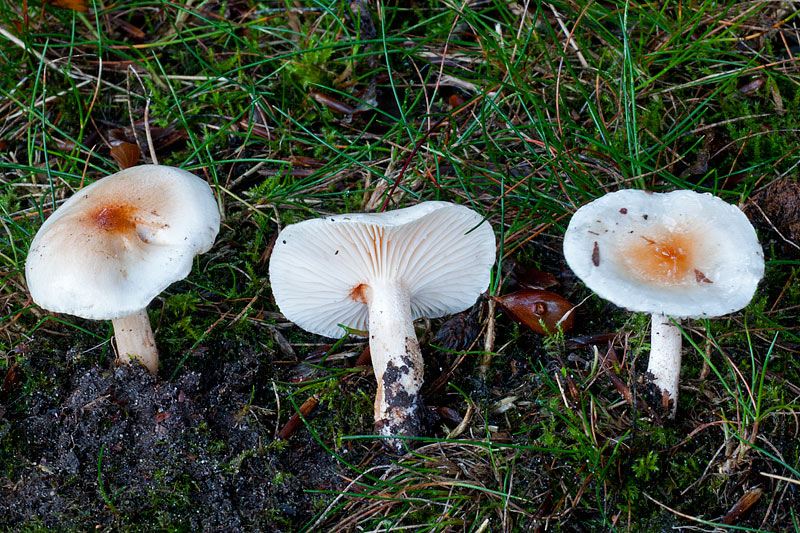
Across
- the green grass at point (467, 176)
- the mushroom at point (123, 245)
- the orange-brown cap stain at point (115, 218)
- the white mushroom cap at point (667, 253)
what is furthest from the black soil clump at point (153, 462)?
the white mushroom cap at point (667, 253)

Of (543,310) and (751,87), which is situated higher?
(751,87)

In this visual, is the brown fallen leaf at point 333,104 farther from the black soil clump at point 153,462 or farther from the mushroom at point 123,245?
the black soil clump at point 153,462

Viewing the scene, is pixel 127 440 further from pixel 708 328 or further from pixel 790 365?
pixel 790 365

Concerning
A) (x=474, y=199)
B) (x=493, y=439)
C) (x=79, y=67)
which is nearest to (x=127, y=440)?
(x=493, y=439)

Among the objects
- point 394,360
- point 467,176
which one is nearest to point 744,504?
point 394,360

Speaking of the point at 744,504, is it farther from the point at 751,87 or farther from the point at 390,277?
the point at 751,87

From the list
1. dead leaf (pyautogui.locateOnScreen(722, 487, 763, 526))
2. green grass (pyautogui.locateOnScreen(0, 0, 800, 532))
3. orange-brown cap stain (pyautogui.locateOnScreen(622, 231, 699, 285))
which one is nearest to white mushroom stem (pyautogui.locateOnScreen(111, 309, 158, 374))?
green grass (pyautogui.locateOnScreen(0, 0, 800, 532))
